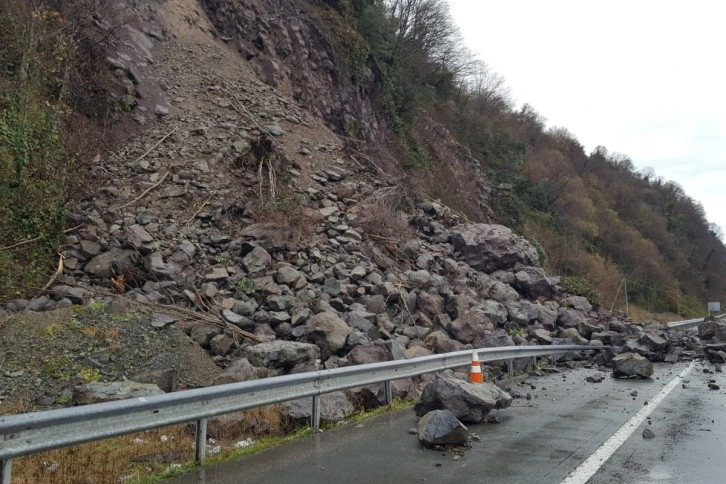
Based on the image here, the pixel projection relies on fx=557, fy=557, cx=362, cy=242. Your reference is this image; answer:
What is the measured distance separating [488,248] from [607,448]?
44.4ft

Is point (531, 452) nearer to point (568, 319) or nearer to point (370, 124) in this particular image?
point (568, 319)

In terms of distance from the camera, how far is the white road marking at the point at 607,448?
15.4 feet

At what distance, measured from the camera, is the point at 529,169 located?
43375mm

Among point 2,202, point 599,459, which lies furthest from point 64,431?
point 2,202

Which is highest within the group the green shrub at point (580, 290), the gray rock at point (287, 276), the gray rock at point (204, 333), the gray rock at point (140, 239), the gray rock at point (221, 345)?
the gray rock at point (140, 239)

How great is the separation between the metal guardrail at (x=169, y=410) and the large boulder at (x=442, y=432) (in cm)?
140

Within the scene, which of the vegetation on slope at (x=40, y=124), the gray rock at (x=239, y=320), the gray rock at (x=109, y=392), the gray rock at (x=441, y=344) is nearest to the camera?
the gray rock at (x=109, y=392)

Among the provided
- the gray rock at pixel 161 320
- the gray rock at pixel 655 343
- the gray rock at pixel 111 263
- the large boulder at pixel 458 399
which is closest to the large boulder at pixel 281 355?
the gray rock at pixel 161 320

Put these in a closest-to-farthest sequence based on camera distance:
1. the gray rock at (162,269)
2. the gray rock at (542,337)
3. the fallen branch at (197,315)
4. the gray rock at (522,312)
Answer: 1. the fallen branch at (197,315)
2. the gray rock at (162,269)
3. the gray rock at (542,337)
4. the gray rock at (522,312)

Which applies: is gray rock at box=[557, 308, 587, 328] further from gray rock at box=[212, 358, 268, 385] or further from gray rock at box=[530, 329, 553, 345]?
gray rock at box=[212, 358, 268, 385]

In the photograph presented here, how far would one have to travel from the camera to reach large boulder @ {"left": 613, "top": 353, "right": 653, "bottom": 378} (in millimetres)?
10758

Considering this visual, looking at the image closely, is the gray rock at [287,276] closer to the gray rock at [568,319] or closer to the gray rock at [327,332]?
the gray rock at [327,332]

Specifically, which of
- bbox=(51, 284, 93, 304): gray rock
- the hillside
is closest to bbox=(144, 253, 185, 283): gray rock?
the hillside

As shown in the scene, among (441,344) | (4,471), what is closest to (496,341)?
(441,344)
